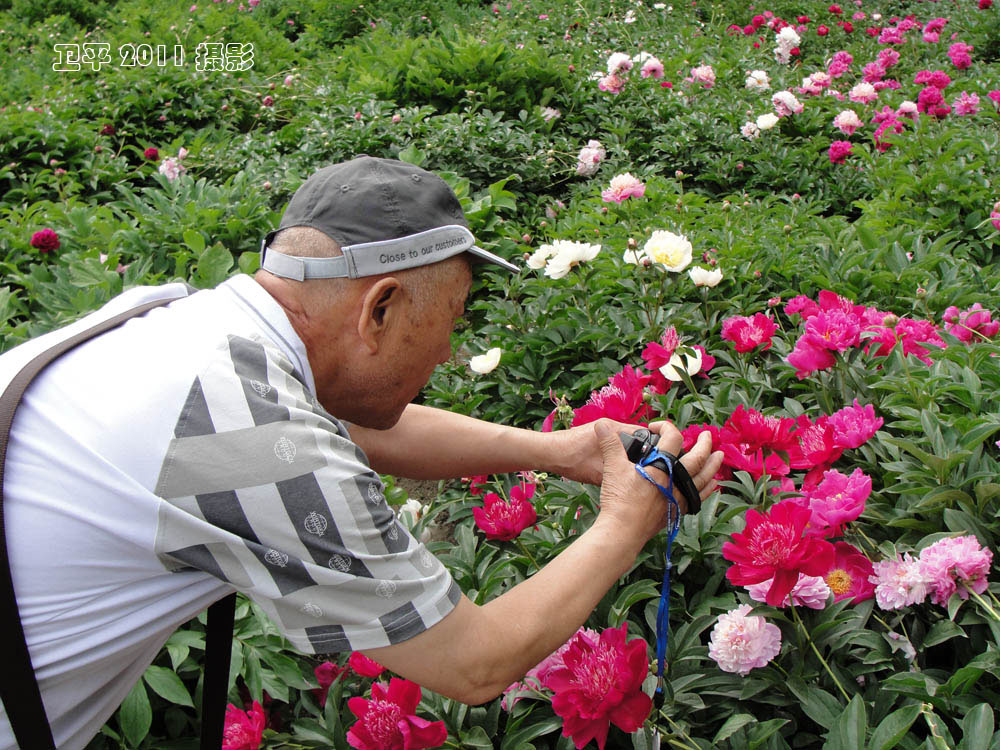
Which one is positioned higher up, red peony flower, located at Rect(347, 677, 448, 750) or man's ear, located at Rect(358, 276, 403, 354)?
man's ear, located at Rect(358, 276, 403, 354)

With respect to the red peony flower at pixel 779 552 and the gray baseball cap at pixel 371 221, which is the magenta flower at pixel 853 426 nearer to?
the red peony flower at pixel 779 552

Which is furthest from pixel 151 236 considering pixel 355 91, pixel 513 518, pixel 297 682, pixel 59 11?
pixel 59 11

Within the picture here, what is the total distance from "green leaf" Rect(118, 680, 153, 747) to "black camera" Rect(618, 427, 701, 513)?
113 centimetres

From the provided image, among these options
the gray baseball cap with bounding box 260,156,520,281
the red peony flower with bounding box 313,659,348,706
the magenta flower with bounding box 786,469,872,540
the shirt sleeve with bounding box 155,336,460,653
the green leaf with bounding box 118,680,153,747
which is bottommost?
the red peony flower with bounding box 313,659,348,706

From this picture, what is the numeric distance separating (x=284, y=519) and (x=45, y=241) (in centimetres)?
322

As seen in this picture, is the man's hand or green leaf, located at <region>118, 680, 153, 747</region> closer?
the man's hand

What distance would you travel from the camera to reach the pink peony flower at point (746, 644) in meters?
1.21

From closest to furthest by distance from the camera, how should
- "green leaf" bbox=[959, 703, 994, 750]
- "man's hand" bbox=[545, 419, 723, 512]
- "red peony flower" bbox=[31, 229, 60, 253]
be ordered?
"green leaf" bbox=[959, 703, 994, 750] < "man's hand" bbox=[545, 419, 723, 512] < "red peony flower" bbox=[31, 229, 60, 253]

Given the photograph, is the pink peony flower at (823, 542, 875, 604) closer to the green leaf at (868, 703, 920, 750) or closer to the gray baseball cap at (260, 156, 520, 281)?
the green leaf at (868, 703, 920, 750)

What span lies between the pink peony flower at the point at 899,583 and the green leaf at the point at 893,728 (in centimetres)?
18

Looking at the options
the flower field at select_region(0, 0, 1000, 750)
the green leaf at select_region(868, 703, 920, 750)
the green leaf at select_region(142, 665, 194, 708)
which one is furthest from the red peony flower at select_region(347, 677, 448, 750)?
the green leaf at select_region(868, 703, 920, 750)

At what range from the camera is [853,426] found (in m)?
1.40

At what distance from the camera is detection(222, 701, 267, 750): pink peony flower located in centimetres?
150

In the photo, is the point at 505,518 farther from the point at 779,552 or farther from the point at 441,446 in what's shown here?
the point at 779,552
